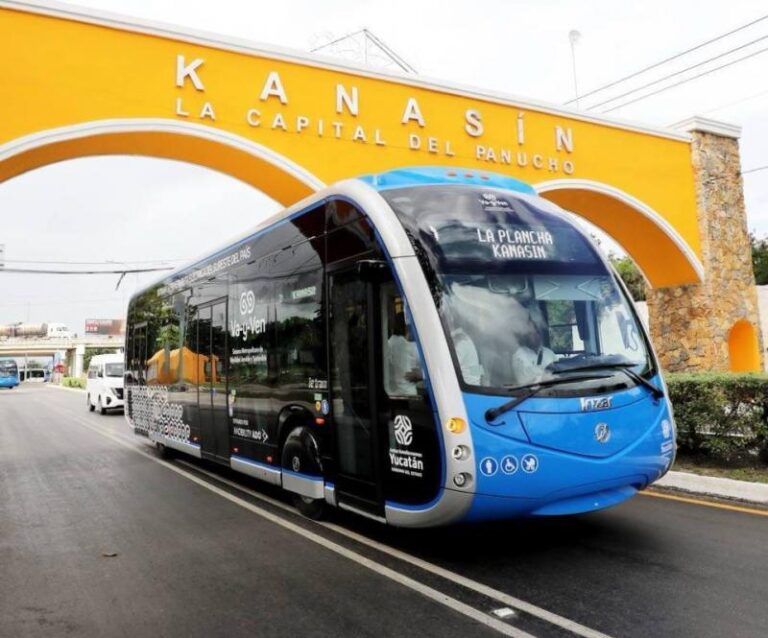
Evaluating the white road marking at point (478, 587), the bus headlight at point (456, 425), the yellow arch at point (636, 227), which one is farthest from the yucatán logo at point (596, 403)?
the yellow arch at point (636, 227)

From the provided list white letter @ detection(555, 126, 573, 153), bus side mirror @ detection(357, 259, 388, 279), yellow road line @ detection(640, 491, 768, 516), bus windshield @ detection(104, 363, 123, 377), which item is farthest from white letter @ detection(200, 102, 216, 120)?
bus windshield @ detection(104, 363, 123, 377)

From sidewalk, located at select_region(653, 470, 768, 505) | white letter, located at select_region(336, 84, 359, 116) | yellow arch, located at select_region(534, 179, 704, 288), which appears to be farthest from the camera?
yellow arch, located at select_region(534, 179, 704, 288)

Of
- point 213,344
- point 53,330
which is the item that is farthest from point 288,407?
point 53,330

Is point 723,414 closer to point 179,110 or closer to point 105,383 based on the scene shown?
point 179,110

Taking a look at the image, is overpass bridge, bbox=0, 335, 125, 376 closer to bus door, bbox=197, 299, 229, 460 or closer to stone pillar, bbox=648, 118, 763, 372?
stone pillar, bbox=648, 118, 763, 372

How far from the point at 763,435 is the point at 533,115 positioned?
851 cm

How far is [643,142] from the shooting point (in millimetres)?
14992

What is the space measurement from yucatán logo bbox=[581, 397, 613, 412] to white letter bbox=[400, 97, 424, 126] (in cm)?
845

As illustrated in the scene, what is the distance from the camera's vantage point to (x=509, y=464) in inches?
172

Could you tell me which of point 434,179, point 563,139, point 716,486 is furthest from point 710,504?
point 563,139

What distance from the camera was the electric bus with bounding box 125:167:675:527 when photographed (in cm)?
444

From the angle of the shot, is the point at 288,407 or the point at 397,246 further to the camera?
the point at 288,407

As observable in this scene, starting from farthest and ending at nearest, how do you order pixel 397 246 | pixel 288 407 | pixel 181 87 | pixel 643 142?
pixel 643 142 → pixel 181 87 → pixel 288 407 → pixel 397 246

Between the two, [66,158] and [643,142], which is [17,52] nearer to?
[66,158]
